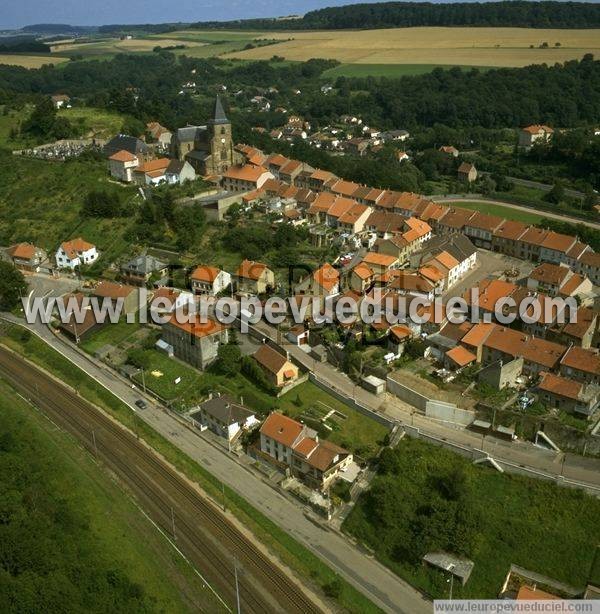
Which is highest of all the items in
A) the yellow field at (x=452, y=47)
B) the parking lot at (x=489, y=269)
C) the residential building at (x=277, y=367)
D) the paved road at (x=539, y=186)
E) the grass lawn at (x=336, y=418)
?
the yellow field at (x=452, y=47)

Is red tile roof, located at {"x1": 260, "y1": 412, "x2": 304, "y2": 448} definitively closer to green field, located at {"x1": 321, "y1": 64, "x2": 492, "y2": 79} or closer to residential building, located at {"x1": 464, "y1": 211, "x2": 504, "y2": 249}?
residential building, located at {"x1": 464, "y1": 211, "x2": 504, "y2": 249}

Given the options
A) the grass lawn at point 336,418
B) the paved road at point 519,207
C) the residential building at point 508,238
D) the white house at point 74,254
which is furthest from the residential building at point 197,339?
the paved road at point 519,207

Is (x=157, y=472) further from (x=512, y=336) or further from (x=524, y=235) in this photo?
(x=524, y=235)

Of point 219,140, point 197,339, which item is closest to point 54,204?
point 219,140

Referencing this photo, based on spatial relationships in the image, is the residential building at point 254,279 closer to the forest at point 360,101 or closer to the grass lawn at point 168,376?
the grass lawn at point 168,376

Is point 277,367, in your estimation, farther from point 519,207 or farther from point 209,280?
point 519,207

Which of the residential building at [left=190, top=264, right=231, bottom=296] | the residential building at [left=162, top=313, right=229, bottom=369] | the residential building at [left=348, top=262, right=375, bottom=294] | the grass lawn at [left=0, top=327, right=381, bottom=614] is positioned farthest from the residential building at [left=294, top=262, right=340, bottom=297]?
the grass lawn at [left=0, top=327, right=381, bottom=614]
